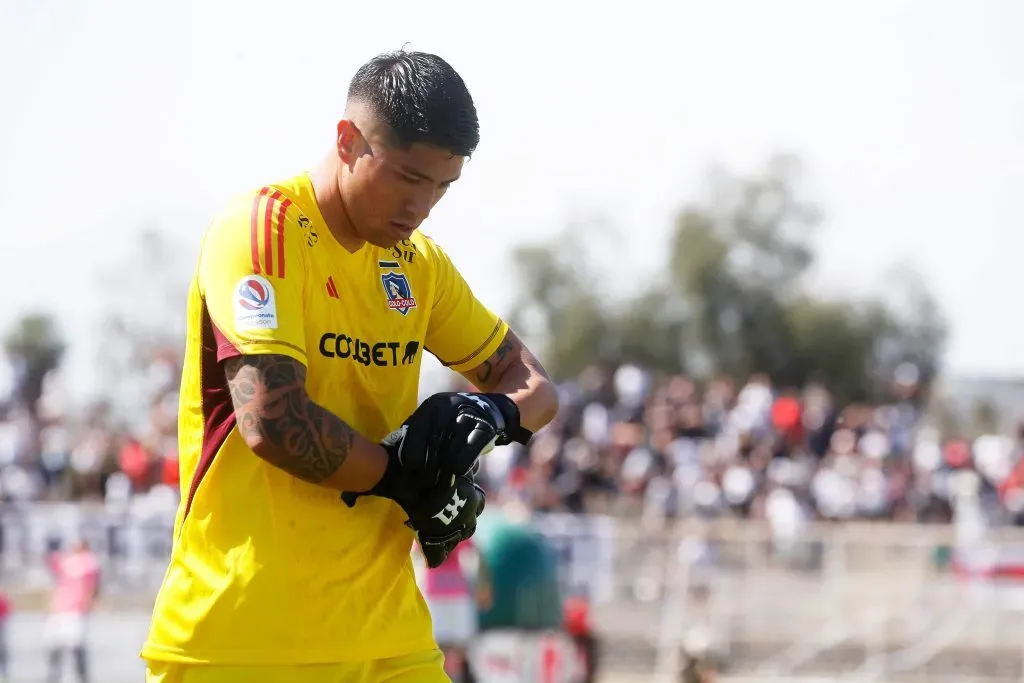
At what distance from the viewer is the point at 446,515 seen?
11.7 feet

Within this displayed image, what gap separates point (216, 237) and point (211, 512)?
2.06 feet

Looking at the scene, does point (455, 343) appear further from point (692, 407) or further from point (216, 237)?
point (692, 407)

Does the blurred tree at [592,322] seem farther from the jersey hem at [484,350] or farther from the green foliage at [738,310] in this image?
the jersey hem at [484,350]

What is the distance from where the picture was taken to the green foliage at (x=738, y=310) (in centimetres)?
5291

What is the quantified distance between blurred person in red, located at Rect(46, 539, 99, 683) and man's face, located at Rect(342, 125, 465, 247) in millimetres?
12730

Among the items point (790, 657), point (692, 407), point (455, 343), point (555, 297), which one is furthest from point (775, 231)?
point (455, 343)

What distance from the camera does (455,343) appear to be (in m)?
4.09

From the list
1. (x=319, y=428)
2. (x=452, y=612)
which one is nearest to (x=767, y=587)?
(x=452, y=612)

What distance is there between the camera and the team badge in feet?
12.2

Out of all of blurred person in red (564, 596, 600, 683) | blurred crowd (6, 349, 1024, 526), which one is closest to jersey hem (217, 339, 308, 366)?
blurred person in red (564, 596, 600, 683)

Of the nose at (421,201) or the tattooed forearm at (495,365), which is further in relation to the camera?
the tattooed forearm at (495,365)

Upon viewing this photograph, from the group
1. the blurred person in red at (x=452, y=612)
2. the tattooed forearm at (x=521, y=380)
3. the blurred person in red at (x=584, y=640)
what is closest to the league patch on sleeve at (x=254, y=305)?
the tattooed forearm at (x=521, y=380)

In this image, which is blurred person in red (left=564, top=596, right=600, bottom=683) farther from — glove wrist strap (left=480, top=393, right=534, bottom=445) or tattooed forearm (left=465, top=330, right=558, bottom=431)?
glove wrist strap (left=480, top=393, right=534, bottom=445)

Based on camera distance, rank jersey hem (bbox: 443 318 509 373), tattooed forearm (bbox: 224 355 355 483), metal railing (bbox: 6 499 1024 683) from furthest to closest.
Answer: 1. metal railing (bbox: 6 499 1024 683)
2. jersey hem (bbox: 443 318 509 373)
3. tattooed forearm (bbox: 224 355 355 483)
